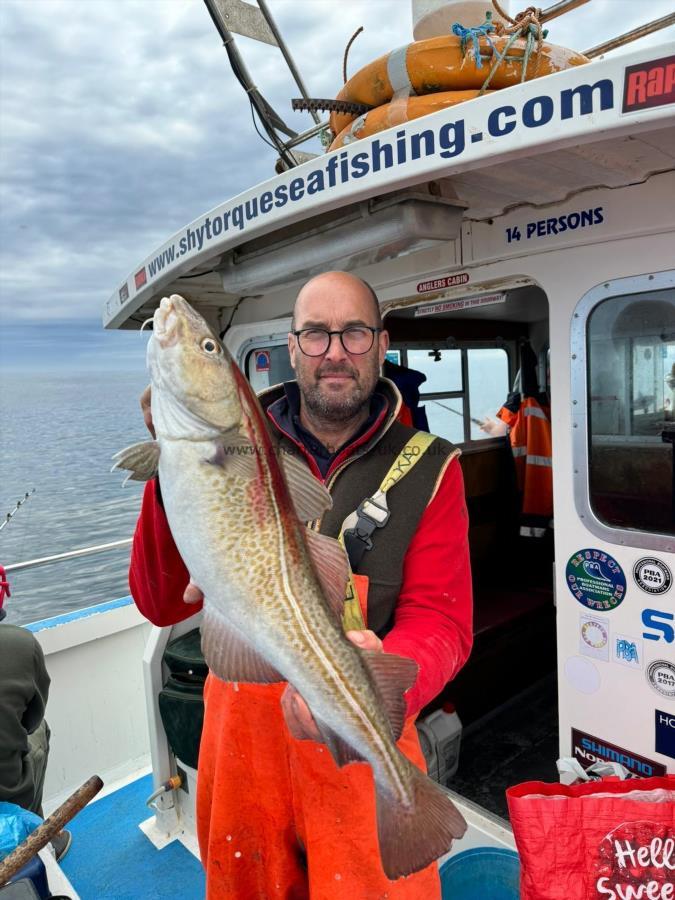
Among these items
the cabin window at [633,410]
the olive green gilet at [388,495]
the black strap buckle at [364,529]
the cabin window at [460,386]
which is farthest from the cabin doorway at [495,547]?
the black strap buckle at [364,529]

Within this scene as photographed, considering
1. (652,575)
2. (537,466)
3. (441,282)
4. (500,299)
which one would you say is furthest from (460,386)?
(652,575)

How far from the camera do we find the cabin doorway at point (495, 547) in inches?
173

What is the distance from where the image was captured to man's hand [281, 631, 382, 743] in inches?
63.6

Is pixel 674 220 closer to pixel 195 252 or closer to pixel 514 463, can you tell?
pixel 195 252

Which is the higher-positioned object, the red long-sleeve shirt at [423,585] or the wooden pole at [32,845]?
the red long-sleeve shirt at [423,585]

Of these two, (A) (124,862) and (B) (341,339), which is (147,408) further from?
(A) (124,862)

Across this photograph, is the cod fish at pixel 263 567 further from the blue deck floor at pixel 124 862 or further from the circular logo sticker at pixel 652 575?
the blue deck floor at pixel 124 862

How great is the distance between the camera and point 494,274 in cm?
332

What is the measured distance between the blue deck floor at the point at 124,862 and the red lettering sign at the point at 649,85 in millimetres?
4351

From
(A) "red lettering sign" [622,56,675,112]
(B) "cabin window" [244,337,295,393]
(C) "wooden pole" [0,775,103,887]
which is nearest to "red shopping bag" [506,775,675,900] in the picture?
(C) "wooden pole" [0,775,103,887]

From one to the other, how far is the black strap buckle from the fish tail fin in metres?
0.71

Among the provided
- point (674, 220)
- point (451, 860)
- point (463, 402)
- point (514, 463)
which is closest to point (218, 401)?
point (674, 220)

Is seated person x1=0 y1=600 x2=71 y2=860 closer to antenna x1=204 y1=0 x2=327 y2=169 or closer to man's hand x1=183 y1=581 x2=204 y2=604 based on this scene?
man's hand x1=183 y1=581 x2=204 y2=604

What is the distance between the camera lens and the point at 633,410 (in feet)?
9.52
